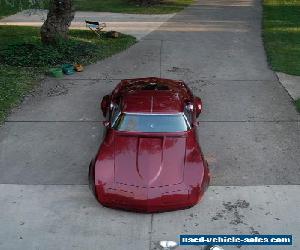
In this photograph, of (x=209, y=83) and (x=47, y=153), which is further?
(x=209, y=83)

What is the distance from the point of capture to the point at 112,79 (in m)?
14.6

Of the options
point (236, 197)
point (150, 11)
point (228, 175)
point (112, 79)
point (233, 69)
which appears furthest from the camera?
point (150, 11)

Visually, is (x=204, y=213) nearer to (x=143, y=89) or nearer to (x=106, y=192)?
(x=106, y=192)

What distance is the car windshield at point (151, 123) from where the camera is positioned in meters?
8.75

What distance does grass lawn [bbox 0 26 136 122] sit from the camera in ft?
Answer: 44.7

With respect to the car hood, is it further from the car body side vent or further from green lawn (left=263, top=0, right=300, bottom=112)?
green lawn (left=263, top=0, right=300, bottom=112)

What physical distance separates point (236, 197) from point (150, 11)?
767 inches

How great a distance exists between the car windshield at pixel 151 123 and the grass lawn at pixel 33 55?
14.1ft

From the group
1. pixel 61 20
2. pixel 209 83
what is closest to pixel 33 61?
pixel 61 20

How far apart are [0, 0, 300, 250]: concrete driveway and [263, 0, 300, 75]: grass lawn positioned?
66cm

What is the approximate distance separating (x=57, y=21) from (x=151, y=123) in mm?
9253

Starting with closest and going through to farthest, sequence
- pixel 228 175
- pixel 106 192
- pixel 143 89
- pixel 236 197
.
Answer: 1. pixel 106 192
2. pixel 236 197
3. pixel 228 175
4. pixel 143 89

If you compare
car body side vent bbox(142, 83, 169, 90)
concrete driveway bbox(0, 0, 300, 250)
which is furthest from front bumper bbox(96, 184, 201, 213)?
car body side vent bbox(142, 83, 169, 90)

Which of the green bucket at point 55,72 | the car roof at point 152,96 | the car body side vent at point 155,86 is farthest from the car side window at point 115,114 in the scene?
the green bucket at point 55,72
